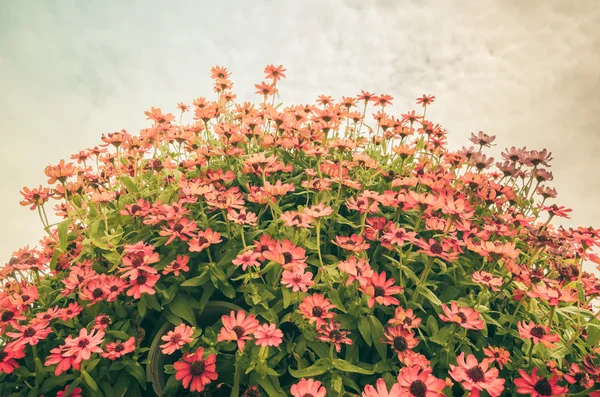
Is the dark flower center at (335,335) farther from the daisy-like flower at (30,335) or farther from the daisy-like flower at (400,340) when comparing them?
the daisy-like flower at (30,335)

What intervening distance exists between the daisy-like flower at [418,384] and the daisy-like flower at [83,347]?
94 centimetres

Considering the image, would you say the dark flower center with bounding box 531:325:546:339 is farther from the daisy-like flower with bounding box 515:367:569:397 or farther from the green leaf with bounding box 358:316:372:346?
the green leaf with bounding box 358:316:372:346

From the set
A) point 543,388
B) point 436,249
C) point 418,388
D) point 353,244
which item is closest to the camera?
point 418,388

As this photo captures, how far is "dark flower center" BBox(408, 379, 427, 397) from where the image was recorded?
116 centimetres

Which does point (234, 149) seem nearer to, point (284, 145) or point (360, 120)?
point (284, 145)

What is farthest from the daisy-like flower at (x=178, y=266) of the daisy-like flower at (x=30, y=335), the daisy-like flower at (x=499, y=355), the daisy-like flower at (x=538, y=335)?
the daisy-like flower at (x=538, y=335)

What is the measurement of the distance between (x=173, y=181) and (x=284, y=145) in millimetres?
615

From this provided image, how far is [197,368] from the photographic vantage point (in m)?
1.32

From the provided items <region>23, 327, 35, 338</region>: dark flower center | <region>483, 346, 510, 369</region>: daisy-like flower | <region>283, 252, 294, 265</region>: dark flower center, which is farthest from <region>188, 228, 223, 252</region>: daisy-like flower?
<region>483, 346, 510, 369</region>: daisy-like flower

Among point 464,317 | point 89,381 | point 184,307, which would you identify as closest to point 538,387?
point 464,317

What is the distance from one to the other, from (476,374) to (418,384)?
0.62 ft

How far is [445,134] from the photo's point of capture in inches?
99.3

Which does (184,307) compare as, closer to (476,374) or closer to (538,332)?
(476,374)

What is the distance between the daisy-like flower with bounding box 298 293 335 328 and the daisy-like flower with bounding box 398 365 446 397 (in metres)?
0.28
